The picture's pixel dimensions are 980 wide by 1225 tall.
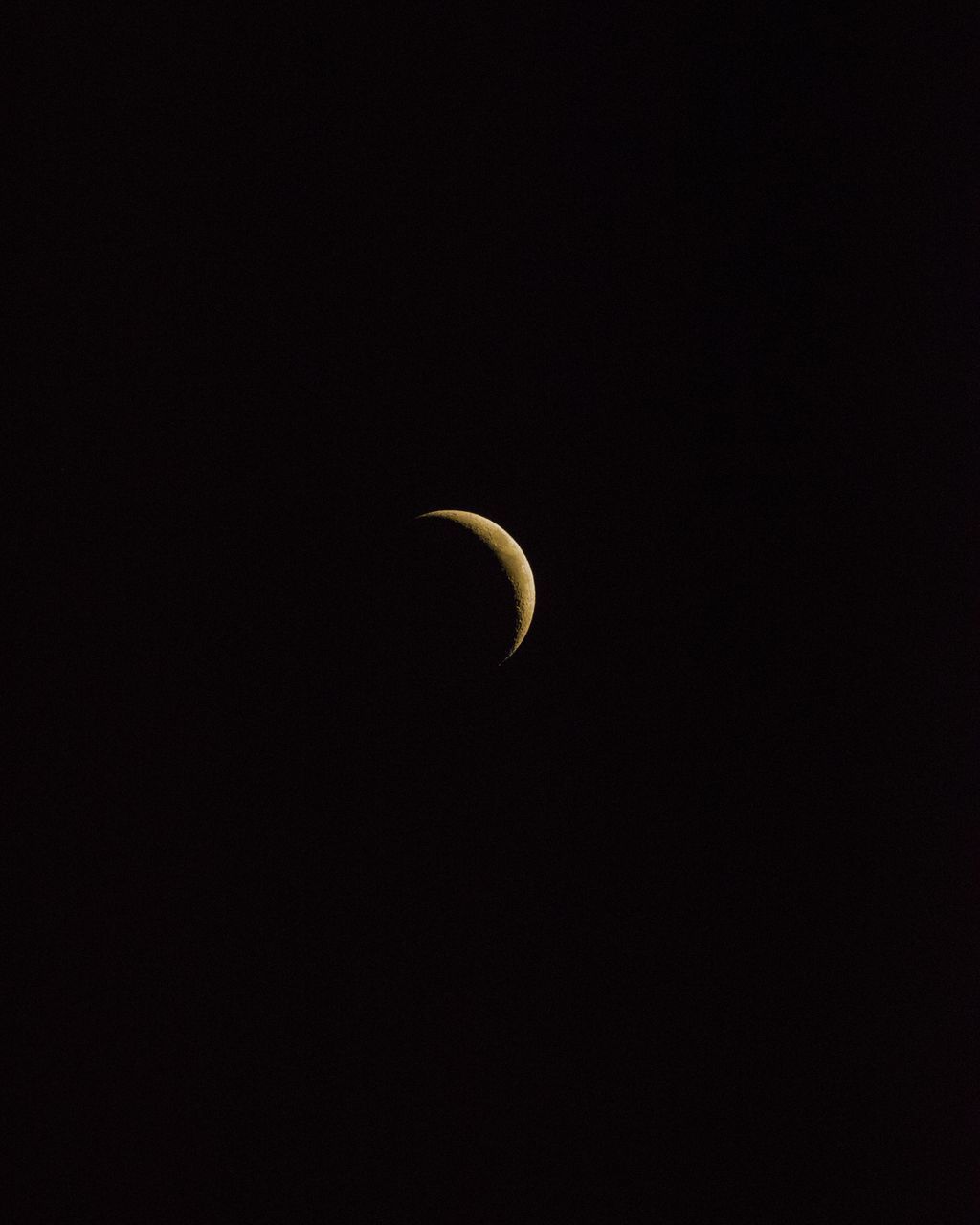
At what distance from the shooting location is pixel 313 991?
4.27 ft

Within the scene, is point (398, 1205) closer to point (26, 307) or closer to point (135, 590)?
point (135, 590)

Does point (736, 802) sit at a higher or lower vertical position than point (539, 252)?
lower

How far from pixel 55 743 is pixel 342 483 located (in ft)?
1.86

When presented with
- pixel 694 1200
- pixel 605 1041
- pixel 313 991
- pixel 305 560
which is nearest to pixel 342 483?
pixel 305 560

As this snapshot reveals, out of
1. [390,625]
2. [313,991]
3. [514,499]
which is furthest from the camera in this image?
[514,499]

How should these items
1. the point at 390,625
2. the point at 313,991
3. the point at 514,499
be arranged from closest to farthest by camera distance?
1. the point at 390,625
2. the point at 313,991
3. the point at 514,499

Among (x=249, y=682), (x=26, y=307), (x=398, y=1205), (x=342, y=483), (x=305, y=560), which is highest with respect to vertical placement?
(x=26, y=307)

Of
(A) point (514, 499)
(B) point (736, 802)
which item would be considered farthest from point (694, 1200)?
(A) point (514, 499)

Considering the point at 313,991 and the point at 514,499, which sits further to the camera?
the point at 514,499

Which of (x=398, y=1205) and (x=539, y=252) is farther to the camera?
(x=539, y=252)

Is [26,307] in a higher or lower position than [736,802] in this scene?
higher

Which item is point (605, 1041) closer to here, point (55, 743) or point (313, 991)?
point (313, 991)

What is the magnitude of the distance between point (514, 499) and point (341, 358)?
345 millimetres

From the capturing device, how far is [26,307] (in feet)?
4.29
